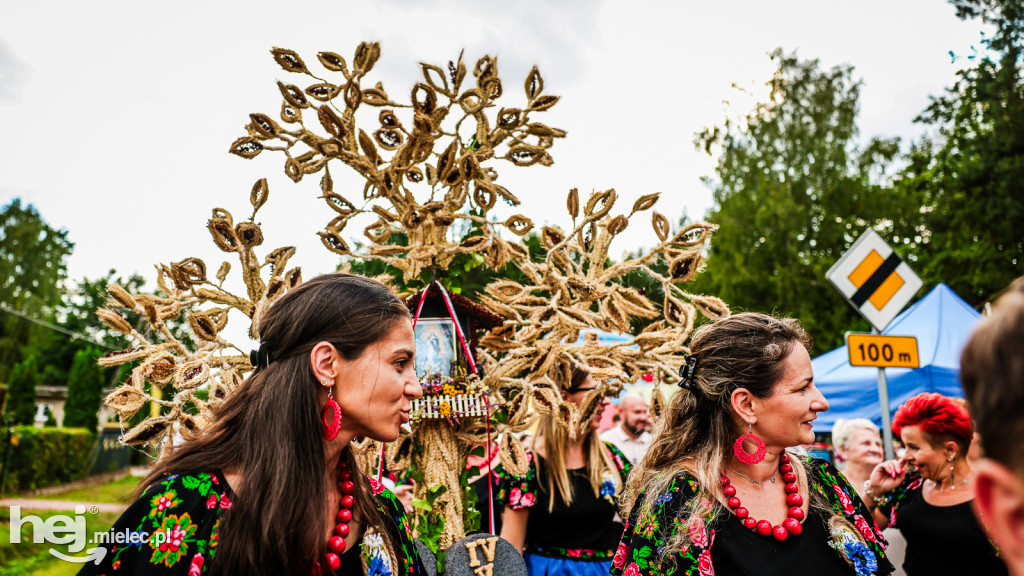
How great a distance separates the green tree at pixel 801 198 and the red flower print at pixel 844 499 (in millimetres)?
19201

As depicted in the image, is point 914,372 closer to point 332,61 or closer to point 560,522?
point 560,522

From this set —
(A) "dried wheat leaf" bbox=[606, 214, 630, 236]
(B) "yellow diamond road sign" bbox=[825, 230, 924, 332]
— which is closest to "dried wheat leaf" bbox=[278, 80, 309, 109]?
(A) "dried wheat leaf" bbox=[606, 214, 630, 236]

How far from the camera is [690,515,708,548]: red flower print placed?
2.00 m

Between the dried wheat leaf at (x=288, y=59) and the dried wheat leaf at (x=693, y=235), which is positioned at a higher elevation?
the dried wheat leaf at (x=288, y=59)

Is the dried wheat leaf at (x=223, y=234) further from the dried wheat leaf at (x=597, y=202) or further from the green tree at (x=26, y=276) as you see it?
the green tree at (x=26, y=276)

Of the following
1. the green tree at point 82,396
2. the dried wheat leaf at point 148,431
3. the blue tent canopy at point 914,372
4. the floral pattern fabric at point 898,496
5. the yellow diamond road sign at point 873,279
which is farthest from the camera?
the green tree at point 82,396

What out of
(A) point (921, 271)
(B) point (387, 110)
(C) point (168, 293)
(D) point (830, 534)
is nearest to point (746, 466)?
(D) point (830, 534)

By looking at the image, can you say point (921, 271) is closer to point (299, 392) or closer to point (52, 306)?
point (299, 392)

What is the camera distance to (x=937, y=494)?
3.23 metres

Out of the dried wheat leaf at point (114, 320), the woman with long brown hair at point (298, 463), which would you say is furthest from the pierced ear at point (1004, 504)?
the dried wheat leaf at point (114, 320)

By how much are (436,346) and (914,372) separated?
5.79 metres

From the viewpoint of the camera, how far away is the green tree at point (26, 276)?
28.9 meters

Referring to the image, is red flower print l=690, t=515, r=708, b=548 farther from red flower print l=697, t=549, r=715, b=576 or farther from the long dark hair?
the long dark hair

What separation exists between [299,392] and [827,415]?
298 inches
